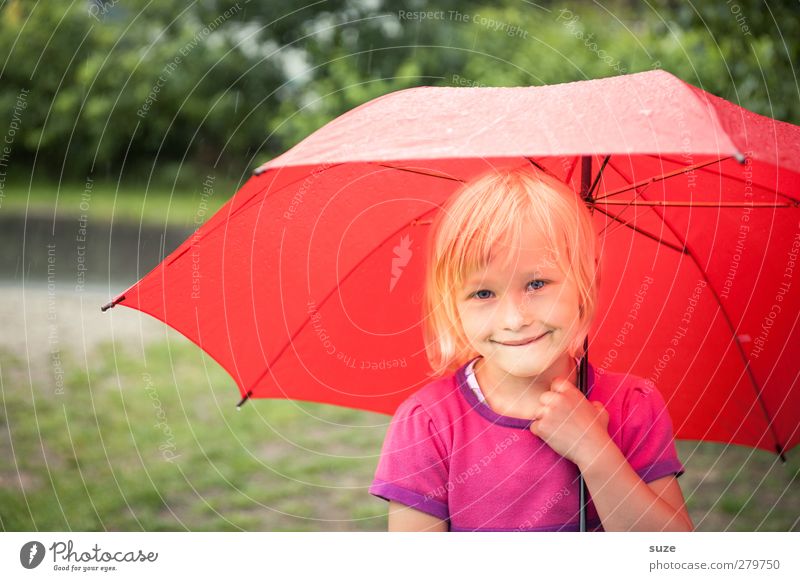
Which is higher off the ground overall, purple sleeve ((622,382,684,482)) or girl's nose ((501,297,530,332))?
girl's nose ((501,297,530,332))

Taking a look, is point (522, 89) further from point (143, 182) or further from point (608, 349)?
point (143, 182)

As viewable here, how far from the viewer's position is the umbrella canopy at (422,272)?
112 cm

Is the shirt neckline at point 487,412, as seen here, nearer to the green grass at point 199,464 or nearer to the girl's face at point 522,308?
the girl's face at point 522,308

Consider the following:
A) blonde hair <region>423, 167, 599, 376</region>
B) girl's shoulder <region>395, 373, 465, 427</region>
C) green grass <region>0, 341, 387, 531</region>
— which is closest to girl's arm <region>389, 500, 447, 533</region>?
girl's shoulder <region>395, 373, 465, 427</region>

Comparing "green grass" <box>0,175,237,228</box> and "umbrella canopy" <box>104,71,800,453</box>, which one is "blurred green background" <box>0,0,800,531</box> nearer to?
"green grass" <box>0,175,237,228</box>

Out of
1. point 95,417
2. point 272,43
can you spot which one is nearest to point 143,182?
point 272,43

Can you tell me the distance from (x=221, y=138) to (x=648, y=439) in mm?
2007

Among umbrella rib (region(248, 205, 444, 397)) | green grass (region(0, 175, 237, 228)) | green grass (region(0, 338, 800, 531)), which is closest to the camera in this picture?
umbrella rib (region(248, 205, 444, 397))

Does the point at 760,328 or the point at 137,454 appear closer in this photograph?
the point at 760,328

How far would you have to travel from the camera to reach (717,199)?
1.21m

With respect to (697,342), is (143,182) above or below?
above

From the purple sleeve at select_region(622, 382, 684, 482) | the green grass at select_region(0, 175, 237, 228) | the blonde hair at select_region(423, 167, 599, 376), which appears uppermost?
the green grass at select_region(0, 175, 237, 228)

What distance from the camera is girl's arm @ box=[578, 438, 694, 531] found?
1019 mm
